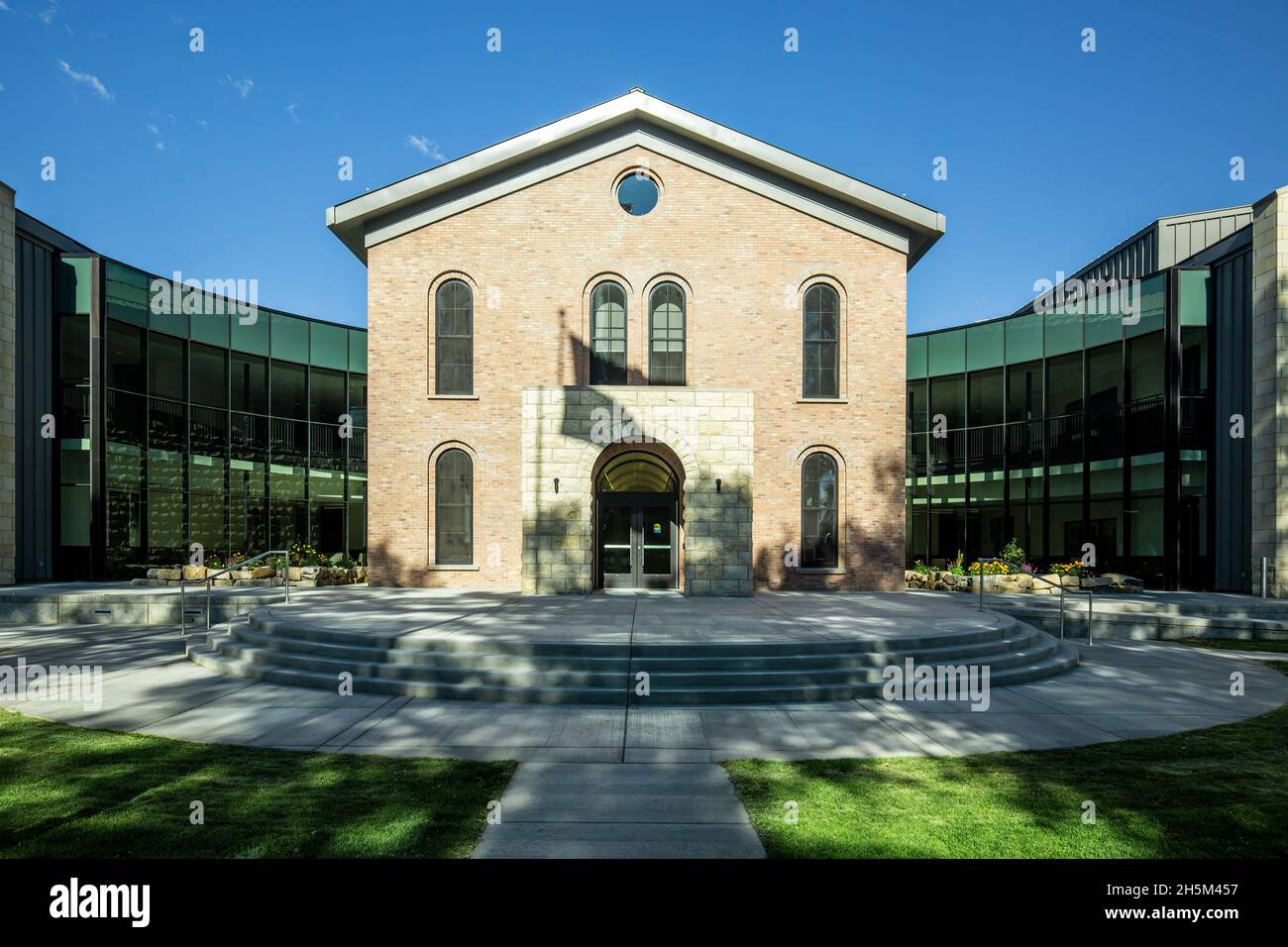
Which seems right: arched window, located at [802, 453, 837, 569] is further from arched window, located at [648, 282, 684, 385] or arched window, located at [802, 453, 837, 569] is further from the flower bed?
arched window, located at [648, 282, 684, 385]

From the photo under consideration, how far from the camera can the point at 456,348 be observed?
670 inches

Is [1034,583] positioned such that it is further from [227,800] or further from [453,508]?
[227,800]

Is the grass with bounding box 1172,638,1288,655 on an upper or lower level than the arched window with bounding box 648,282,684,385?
lower

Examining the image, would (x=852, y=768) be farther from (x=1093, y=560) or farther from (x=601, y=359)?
(x=1093, y=560)

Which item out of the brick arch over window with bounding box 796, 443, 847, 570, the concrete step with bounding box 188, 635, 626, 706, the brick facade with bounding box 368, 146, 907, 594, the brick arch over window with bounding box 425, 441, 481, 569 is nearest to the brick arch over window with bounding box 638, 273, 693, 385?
the brick facade with bounding box 368, 146, 907, 594

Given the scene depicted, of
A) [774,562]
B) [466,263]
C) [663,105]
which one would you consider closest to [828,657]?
[774,562]

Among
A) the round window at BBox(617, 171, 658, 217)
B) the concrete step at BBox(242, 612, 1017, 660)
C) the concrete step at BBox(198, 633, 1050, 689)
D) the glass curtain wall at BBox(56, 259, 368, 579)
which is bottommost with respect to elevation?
the concrete step at BBox(198, 633, 1050, 689)

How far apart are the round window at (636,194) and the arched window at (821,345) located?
4.72m

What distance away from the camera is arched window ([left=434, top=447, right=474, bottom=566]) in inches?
662

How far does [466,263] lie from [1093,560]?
20.3 m

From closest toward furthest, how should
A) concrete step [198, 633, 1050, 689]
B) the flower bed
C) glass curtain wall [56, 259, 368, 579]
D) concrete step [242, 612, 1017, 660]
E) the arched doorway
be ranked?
concrete step [198, 633, 1050, 689] → concrete step [242, 612, 1017, 660] → the arched doorway → the flower bed → glass curtain wall [56, 259, 368, 579]

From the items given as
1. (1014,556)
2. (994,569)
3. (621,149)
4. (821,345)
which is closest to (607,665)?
(821,345)

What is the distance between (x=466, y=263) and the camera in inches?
667

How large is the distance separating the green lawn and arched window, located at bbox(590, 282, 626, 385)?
39.1ft
